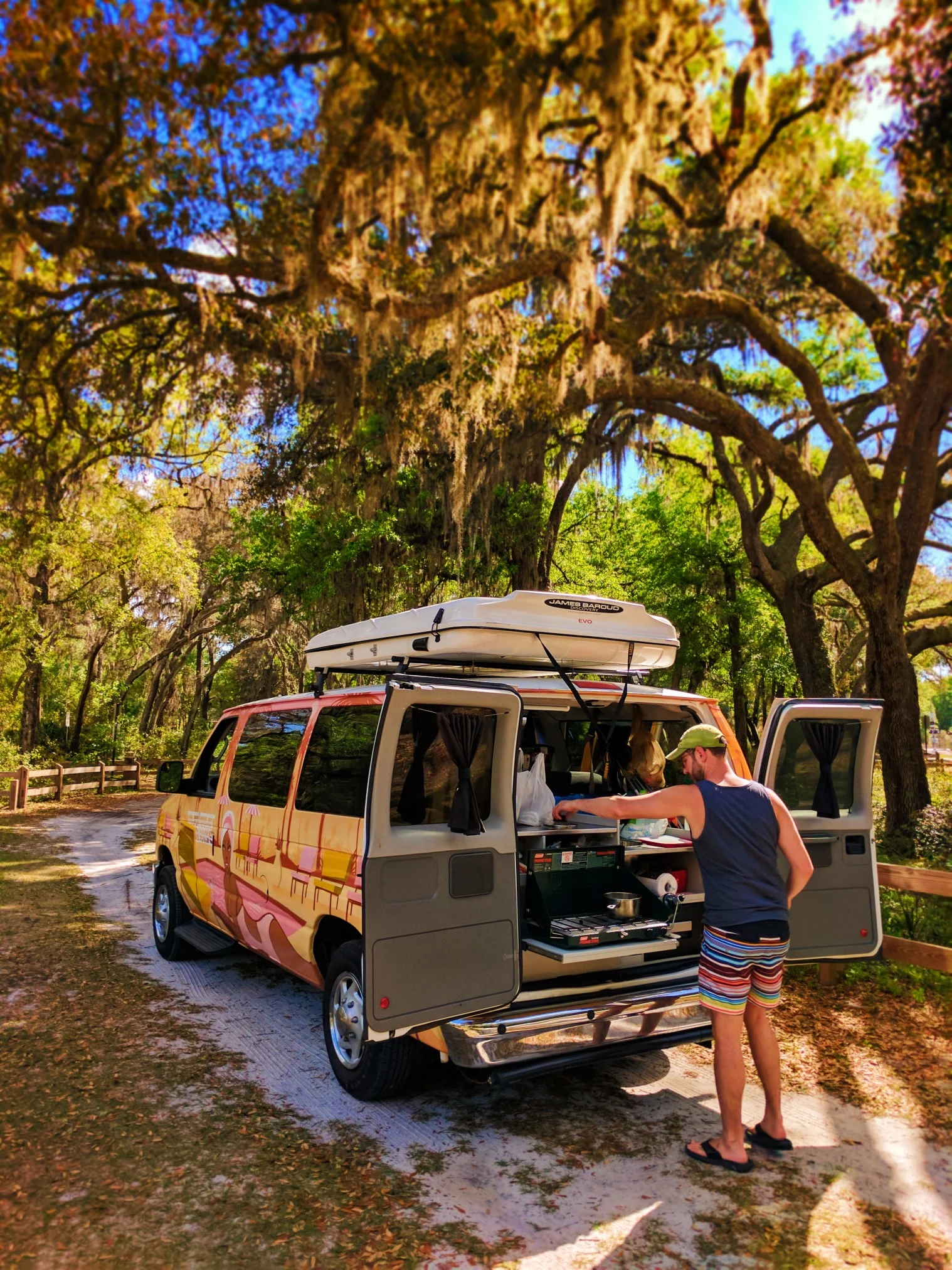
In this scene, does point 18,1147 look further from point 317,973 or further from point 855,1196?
point 855,1196

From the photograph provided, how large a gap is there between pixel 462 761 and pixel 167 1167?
221 cm

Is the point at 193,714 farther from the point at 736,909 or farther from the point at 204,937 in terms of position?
the point at 736,909

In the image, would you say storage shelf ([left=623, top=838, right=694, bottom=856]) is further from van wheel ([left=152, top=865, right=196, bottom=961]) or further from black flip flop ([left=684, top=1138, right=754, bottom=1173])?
van wheel ([left=152, top=865, right=196, bottom=961])

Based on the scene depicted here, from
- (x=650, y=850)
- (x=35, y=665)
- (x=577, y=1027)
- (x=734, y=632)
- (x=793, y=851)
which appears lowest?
(x=577, y=1027)

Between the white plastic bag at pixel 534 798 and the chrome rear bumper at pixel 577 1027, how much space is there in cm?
95

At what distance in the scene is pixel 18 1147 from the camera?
4.10 m

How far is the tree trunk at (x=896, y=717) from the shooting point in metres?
10.8

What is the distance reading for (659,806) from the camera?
4152 mm

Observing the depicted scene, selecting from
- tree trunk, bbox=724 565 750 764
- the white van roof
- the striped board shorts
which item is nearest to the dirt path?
the striped board shorts

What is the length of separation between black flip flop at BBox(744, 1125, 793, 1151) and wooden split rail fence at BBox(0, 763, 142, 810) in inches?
716

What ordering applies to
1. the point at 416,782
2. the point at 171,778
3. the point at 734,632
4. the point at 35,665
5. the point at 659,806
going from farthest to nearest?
the point at 35,665, the point at 734,632, the point at 171,778, the point at 416,782, the point at 659,806

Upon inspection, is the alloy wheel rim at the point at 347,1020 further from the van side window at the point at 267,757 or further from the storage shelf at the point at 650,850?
the storage shelf at the point at 650,850

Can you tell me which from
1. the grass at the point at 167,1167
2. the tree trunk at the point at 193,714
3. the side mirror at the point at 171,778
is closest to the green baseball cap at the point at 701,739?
the grass at the point at 167,1167

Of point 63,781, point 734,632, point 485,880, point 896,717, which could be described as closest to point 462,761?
point 485,880
